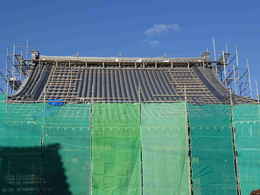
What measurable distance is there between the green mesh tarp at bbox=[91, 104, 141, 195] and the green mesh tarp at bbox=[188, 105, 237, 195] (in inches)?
119

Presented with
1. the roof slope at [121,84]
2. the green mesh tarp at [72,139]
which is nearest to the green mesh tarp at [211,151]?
the roof slope at [121,84]

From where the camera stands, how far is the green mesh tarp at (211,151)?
1712 centimetres

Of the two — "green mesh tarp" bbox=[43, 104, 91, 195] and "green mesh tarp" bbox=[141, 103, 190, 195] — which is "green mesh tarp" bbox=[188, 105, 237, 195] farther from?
"green mesh tarp" bbox=[43, 104, 91, 195]

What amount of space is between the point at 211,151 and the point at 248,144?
213cm

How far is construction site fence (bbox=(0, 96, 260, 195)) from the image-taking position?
1681 centimetres

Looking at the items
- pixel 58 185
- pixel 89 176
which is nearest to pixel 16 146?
pixel 58 185

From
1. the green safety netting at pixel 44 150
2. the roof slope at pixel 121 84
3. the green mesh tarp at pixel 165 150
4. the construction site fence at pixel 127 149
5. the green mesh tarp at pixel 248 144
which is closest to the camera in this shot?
the green safety netting at pixel 44 150

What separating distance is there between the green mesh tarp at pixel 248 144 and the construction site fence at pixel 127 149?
51mm

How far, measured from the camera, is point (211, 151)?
57.4ft

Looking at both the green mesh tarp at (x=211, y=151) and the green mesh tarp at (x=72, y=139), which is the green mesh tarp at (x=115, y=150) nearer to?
the green mesh tarp at (x=72, y=139)

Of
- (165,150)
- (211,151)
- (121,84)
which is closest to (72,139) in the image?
(165,150)

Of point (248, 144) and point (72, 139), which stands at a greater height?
point (72, 139)

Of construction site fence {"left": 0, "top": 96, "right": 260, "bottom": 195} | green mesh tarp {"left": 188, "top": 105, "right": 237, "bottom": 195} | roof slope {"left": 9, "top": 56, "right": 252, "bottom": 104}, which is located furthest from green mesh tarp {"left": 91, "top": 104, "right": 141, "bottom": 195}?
green mesh tarp {"left": 188, "top": 105, "right": 237, "bottom": 195}

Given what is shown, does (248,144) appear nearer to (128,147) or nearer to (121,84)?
(128,147)
